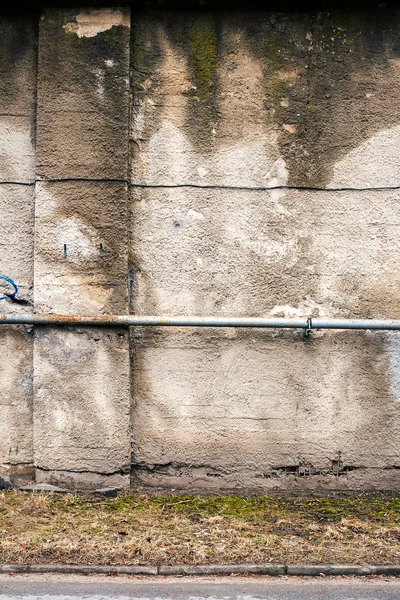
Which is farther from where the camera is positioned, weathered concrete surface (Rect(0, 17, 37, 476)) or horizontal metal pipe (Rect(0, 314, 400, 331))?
weathered concrete surface (Rect(0, 17, 37, 476))

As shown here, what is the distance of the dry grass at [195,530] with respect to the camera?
3.64 m

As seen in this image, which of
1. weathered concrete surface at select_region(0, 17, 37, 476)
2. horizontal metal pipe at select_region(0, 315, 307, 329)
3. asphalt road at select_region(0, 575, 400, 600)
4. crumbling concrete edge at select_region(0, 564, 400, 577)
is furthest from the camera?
weathered concrete surface at select_region(0, 17, 37, 476)

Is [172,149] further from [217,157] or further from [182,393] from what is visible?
[182,393]

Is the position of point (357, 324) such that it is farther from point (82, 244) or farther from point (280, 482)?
point (82, 244)

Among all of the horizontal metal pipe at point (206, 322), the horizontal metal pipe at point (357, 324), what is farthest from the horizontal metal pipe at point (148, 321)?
the horizontal metal pipe at point (357, 324)

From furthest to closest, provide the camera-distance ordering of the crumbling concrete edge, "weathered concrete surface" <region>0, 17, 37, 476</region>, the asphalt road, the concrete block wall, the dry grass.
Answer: "weathered concrete surface" <region>0, 17, 37, 476</region>
the concrete block wall
the dry grass
the crumbling concrete edge
the asphalt road

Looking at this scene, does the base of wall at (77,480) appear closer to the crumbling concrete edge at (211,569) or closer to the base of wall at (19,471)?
the base of wall at (19,471)

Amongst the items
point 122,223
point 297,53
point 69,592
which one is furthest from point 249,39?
point 69,592

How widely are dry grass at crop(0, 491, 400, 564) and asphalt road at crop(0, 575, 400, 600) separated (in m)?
0.13

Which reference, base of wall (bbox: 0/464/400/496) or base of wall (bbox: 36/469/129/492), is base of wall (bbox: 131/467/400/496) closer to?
base of wall (bbox: 0/464/400/496)

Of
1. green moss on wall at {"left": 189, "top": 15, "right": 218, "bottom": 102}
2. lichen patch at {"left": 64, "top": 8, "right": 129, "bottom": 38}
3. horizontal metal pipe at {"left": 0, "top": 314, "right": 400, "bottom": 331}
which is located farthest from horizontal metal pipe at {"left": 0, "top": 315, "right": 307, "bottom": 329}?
lichen patch at {"left": 64, "top": 8, "right": 129, "bottom": 38}

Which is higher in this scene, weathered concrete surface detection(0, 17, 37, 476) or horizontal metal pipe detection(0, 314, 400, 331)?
weathered concrete surface detection(0, 17, 37, 476)

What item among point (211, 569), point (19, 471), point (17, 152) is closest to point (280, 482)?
point (211, 569)

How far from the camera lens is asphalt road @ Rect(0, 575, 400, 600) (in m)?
3.32
